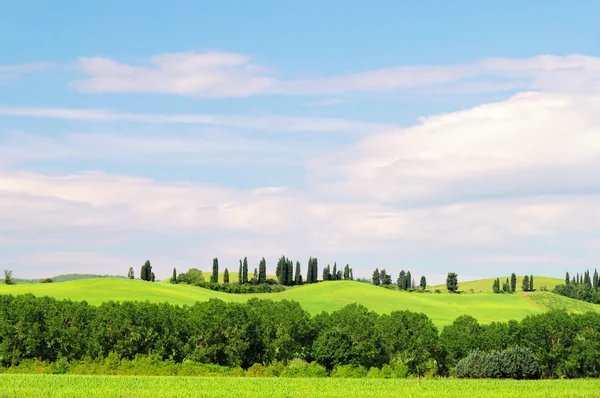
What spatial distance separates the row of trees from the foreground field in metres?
25.4

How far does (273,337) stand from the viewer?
110375 mm

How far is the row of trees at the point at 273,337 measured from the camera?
10462 centimetres

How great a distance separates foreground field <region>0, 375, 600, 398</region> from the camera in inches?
2517

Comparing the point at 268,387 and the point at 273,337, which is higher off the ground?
the point at 273,337

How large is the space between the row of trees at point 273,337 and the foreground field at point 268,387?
25.4 metres

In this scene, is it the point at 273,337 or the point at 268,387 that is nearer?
the point at 268,387

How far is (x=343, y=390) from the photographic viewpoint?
225 feet

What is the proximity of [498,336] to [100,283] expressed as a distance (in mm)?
122142

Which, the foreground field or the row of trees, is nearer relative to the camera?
the foreground field

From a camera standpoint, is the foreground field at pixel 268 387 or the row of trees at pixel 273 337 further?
the row of trees at pixel 273 337

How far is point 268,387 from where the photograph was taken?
69688 mm

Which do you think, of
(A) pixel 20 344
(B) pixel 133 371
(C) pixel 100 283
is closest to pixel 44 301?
(A) pixel 20 344

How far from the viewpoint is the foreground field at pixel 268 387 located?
210 ft

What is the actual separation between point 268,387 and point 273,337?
40.8 meters
